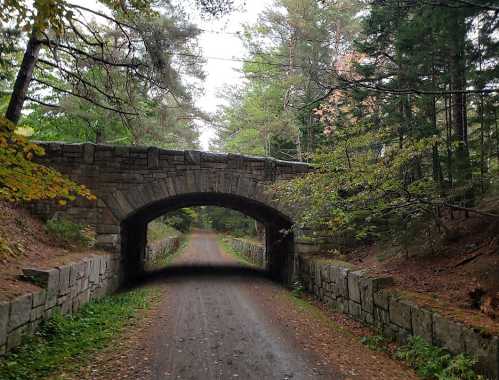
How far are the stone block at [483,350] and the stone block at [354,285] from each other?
271cm

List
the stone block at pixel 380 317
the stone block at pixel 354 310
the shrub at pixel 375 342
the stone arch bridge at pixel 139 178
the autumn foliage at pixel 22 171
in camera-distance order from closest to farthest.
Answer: the autumn foliage at pixel 22 171 < the shrub at pixel 375 342 < the stone block at pixel 380 317 < the stone block at pixel 354 310 < the stone arch bridge at pixel 139 178

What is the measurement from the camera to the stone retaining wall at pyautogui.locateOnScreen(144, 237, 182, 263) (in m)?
16.0

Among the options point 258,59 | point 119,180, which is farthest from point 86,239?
point 258,59

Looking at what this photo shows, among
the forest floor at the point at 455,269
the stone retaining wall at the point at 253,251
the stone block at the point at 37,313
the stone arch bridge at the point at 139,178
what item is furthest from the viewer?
the stone retaining wall at the point at 253,251

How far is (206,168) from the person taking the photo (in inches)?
389

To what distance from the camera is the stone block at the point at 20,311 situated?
407cm

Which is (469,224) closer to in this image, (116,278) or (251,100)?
(116,278)

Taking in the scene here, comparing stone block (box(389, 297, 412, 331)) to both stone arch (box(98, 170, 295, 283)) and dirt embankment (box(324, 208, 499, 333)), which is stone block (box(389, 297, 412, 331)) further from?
stone arch (box(98, 170, 295, 283))

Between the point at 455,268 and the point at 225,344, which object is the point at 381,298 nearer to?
the point at 455,268

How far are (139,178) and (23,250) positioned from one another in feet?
11.9

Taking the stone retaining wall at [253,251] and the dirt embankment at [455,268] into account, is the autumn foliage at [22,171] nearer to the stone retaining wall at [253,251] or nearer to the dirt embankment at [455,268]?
the dirt embankment at [455,268]

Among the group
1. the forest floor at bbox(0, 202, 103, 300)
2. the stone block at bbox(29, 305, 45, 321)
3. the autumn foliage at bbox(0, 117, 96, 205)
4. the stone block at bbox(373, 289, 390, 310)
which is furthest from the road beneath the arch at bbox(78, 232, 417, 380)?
the autumn foliage at bbox(0, 117, 96, 205)

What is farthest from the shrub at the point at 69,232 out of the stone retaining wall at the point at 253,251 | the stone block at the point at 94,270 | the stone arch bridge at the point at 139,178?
the stone retaining wall at the point at 253,251

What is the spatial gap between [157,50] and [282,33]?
399 inches
